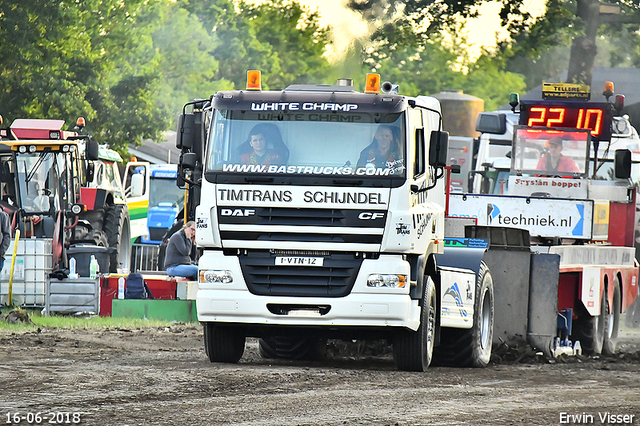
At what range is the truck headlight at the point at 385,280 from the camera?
11.7 meters

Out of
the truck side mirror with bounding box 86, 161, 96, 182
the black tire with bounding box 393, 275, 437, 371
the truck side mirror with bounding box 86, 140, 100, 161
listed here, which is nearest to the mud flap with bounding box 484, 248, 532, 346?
the black tire with bounding box 393, 275, 437, 371

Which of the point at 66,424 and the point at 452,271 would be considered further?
the point at 452,271

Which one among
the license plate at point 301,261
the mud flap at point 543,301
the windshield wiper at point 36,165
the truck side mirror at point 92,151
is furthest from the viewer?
the truck side mirror at point 92,151

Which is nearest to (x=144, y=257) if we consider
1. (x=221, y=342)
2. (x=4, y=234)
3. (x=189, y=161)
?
(x=4, y=234)

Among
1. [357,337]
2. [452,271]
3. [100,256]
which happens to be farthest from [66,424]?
[100,256]

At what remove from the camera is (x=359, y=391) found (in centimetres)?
1025

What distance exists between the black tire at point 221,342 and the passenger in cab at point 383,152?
2.19 m

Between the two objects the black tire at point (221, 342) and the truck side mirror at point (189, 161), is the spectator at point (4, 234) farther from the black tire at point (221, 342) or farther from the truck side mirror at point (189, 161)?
the truck side mirror at point (189, 161)

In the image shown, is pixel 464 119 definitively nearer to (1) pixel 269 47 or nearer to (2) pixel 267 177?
(1) pixel 269 47

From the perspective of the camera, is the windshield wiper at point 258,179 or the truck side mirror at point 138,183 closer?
the windshield wiper at point 258,179

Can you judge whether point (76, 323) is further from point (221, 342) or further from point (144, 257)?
point (144, 257)

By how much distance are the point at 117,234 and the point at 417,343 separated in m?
13.9

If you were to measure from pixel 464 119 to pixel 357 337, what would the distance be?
32.4 meters

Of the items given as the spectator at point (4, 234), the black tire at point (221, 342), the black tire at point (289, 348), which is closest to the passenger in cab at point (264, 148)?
the black tire at point (221, 342)
